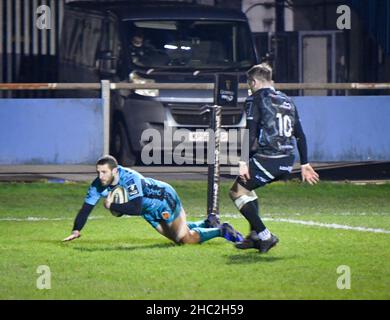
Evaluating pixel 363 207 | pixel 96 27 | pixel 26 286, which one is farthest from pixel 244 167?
pixel 96 27

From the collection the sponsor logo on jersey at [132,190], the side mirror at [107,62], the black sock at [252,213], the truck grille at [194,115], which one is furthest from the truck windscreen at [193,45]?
the black sock at [252,213]

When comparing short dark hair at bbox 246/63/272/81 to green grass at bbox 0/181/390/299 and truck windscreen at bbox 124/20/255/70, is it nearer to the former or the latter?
green grass at bbox 0/181/390/299

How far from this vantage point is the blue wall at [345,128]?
2169cm

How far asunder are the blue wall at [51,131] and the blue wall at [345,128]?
336 centimetres

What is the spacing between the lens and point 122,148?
71.9 feet

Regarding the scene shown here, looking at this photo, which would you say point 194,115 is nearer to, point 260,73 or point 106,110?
point 106,110

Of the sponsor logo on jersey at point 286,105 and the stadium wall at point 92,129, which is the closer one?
the sponsor logo on jersey at point 286,105

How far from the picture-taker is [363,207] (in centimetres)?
1762

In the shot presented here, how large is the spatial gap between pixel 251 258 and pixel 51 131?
29.5 feet

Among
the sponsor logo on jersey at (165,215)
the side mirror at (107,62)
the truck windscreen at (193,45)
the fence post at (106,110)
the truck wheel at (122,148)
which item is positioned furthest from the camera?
the truck windscreen at (193,45)

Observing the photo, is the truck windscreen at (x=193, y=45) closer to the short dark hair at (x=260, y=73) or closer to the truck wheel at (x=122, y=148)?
the truck wheel at (x=122, y=148)

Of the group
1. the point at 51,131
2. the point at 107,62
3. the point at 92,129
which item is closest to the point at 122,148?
the point at 92,129
